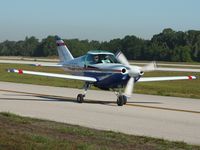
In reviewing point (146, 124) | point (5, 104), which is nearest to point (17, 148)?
point (146, 124)

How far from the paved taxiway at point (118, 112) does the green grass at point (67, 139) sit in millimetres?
958

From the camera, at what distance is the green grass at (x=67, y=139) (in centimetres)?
955

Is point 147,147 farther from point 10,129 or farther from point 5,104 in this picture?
point 5,104

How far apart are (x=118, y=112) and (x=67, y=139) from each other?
6504 millimetres

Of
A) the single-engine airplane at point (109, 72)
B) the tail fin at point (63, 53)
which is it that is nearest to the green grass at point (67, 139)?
the single-engine airplane at point (109, 72)

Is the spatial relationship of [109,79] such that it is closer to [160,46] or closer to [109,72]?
[109,72]

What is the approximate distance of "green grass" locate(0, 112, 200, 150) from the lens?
9548mm

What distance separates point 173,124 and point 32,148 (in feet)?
18.9

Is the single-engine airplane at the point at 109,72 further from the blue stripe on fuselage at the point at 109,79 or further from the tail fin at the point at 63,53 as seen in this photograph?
the tail fin at the point at 63,53

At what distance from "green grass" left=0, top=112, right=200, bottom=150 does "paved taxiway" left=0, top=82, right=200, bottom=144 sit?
3.14 feet

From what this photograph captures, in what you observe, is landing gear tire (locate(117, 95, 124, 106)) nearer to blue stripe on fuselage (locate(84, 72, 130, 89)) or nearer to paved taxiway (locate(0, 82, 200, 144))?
paved taxiway (locate(0, 82, 200, 144))

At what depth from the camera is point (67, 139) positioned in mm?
10445

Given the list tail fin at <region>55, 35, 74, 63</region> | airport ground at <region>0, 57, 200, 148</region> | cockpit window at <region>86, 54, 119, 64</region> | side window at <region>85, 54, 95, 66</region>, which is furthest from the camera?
tail fin at <region>55, 35, 74, 63</region>

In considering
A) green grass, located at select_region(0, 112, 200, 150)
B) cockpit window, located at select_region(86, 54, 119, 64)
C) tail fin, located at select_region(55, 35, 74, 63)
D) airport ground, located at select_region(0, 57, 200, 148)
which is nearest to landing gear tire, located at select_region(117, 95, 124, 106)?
airport ground, located at select_region(0, 57, 200, 148)
